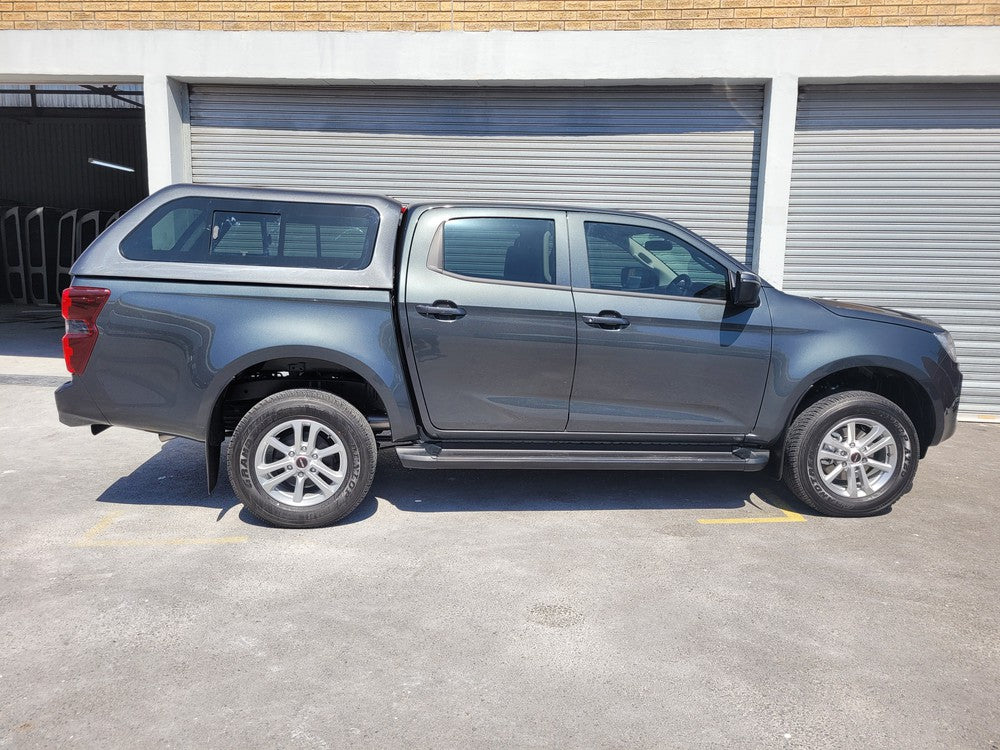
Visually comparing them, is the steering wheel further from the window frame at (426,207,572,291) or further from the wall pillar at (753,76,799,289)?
the wall pillar at (753,76,799,289)

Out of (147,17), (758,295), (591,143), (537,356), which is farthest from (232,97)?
(758,295)

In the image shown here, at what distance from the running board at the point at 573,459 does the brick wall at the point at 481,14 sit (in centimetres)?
489

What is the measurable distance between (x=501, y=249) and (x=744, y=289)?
1.45 meters

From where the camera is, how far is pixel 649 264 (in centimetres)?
484

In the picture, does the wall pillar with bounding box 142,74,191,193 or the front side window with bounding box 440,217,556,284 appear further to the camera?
the wall pillar with bounding box 142,74,191,193

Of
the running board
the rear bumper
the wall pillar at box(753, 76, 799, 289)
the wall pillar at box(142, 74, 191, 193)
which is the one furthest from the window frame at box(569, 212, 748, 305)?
the wall pillar at box(142, 74, 191, 193)

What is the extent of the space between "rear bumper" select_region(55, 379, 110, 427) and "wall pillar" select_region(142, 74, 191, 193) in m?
4.19

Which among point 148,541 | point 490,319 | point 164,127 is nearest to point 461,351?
point 490,319

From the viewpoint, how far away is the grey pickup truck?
4.41 m

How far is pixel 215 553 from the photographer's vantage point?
166 inches

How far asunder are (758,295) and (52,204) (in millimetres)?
21755

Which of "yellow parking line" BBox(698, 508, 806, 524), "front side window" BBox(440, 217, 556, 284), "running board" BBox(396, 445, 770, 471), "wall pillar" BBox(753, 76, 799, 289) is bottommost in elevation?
"yellow parking line" BBox(698, 508, 806, 524)

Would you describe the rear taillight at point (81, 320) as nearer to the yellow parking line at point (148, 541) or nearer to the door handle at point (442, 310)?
the yellow parking line at point (148, 541)

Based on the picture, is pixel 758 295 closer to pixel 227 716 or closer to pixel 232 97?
pixel 227 716
